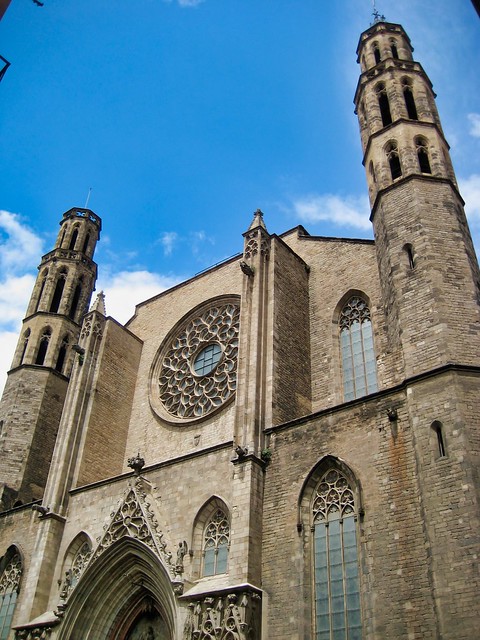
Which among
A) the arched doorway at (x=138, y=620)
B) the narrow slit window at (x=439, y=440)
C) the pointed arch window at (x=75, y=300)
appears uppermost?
the pointed arch window at (x=75, y=300)

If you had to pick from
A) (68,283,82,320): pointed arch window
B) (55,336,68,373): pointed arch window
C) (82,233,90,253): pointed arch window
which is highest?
(82,233,90,253): pointed arch window

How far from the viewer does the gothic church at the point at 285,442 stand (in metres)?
9.99

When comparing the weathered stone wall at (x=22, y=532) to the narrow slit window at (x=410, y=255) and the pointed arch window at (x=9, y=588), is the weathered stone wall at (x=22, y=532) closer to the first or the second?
the pointed arch window at (x=9, y=588)

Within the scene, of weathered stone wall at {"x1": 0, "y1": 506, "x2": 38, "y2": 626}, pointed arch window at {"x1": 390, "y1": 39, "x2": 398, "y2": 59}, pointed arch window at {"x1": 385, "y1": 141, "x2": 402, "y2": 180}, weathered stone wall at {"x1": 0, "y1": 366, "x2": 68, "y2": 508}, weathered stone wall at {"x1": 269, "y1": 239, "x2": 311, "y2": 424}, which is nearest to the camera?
weathered stone wall at {"x1": 269, "y1": 239, "x2": 311, "y2": 424}

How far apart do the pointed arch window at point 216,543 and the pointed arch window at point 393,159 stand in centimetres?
848

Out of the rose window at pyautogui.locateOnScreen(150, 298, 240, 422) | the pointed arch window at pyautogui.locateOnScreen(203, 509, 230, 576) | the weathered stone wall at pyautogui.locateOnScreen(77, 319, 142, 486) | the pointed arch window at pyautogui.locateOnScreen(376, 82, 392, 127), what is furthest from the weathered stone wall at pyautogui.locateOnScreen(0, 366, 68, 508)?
the pointed arch window at pyautogui.locateOnScreen(376, 82, 392, 127)

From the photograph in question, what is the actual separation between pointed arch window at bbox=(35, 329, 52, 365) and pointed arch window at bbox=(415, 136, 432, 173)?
13.5m

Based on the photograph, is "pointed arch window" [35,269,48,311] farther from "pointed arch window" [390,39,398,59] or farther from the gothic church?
"pointed arch window" [390,39,398,59]

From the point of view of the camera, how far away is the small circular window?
17628mm

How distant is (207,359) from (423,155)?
25.2ft

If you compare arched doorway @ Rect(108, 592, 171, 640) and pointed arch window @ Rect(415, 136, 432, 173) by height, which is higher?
pointed arch window @ Rect(415, 136, 432, 173)

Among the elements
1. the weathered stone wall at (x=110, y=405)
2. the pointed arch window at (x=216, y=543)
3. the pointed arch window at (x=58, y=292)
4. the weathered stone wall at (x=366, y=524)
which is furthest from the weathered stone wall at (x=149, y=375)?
the pointed arch window at (x=58, y=292)

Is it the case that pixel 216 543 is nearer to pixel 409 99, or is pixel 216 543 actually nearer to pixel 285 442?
pixel 285 442

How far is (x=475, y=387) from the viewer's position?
10.4 m
